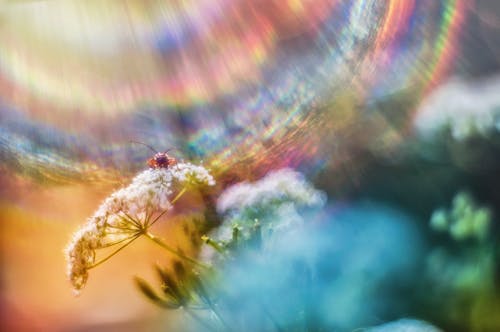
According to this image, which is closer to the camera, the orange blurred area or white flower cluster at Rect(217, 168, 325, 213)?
white flower cluster at Rect(217, 168, 325, 213)

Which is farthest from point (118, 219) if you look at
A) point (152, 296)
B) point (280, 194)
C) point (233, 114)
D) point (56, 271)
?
point (56, 271)

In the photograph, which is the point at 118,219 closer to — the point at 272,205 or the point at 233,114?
the point at 272,205

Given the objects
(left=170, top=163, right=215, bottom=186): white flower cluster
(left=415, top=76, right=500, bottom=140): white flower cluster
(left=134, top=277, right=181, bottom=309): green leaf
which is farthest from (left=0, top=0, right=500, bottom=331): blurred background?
(left=134, top=277, right=181, bottom=309): green leaf

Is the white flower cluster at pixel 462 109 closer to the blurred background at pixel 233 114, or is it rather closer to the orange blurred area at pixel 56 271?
the blurred background at pixel 233 114

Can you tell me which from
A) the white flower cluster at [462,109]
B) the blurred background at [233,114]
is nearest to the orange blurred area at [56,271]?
the blurred background at [233,114]

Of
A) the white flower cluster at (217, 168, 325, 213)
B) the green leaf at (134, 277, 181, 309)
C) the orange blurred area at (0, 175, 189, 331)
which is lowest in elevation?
the green leaf at (134, 277, 181, 309)

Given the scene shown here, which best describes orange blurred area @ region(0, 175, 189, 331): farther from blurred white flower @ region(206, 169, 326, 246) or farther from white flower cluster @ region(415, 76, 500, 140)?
white flower cluster @ region(415, 76, 500, 140)
